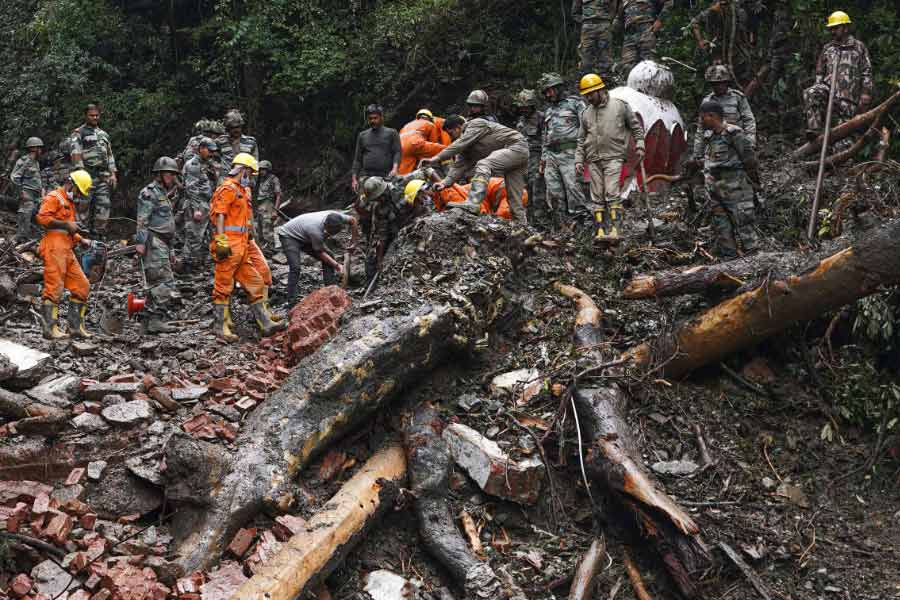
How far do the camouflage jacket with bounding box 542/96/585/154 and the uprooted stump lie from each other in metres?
2.27

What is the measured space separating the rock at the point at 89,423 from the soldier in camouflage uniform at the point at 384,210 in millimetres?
3023

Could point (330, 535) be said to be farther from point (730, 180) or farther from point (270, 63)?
point (270, 63)

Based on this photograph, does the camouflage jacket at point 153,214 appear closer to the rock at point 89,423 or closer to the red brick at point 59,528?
the rock at point 89,423

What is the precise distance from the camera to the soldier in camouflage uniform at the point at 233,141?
Result: 10.9m

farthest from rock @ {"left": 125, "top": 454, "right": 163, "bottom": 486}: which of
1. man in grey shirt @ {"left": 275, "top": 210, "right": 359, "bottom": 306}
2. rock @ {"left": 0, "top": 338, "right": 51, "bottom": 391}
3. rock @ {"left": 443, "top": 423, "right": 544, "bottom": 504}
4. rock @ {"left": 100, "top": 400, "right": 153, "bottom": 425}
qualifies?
man in grey shirt @ {"left": 275, "top": 210, "right": 359, "bottom": 306}

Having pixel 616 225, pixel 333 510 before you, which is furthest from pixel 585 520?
pixel 616 225

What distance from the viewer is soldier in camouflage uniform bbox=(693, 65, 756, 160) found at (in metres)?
7.72

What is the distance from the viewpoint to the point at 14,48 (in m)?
16.5

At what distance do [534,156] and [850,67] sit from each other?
366 cm

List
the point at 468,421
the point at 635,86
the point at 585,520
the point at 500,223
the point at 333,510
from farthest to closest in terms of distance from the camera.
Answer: the point at 635,86, the point at 500,223, the point at 468,421, the point at 585,520, the point at 333,510

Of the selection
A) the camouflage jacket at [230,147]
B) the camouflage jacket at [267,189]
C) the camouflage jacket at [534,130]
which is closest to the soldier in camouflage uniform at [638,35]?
the camouflage jacket at [534,130]

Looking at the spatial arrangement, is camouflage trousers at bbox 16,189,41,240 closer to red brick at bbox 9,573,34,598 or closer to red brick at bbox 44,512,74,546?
red brick at bbox 44,512,74,546

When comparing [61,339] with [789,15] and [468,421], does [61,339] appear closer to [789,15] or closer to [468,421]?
[468,421]

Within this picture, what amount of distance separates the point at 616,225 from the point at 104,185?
301 inches
